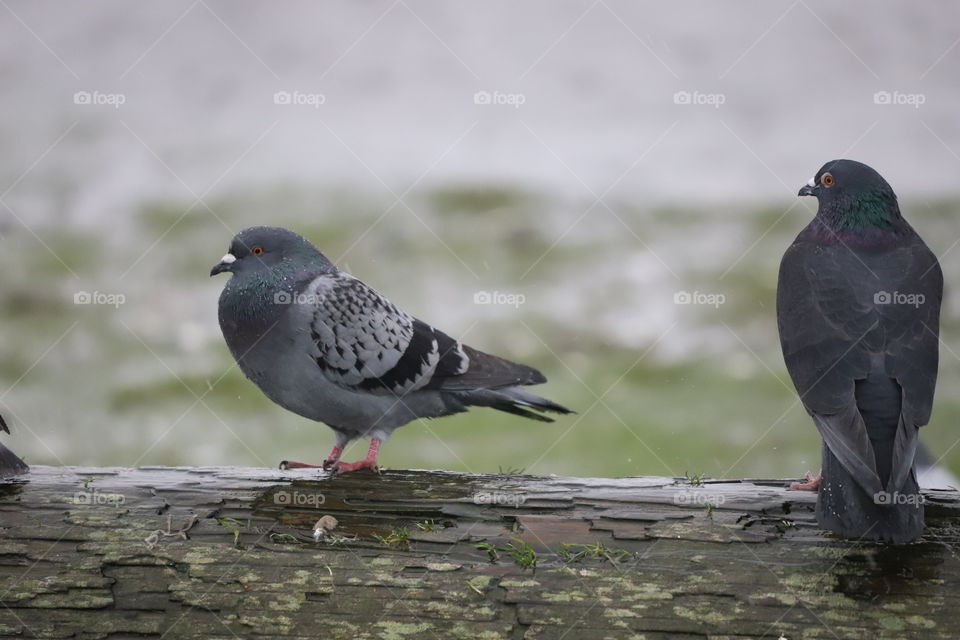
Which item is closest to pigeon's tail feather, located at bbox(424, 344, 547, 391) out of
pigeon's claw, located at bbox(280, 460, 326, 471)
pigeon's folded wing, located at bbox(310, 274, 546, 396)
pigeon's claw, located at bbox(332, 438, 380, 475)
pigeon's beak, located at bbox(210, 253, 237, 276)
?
pigeon's folded wing, located at bbox(310, 274, 546, 396)

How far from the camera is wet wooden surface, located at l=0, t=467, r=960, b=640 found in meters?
3.07

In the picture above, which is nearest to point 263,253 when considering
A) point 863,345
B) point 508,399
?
point 508,399

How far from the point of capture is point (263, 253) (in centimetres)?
484

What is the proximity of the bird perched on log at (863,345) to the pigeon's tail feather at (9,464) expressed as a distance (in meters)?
3.09

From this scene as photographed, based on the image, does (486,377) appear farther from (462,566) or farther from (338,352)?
(462,566)

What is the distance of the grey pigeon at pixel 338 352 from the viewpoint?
475 cm

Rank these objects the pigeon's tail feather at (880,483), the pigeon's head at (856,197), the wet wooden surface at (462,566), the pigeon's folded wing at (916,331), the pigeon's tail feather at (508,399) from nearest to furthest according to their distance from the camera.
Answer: the wet wooden surface at (462,566) → the pigeon's tail feather at (880,483) → the pigeon's folded wing at (916,331) → the pigeon's head at (856,197) → the pigeon's tail feather at (508,399)

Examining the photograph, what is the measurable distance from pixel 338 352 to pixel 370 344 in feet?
0.55

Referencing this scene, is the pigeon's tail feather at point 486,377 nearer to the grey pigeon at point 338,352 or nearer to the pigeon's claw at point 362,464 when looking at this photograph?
the grey pigeon at point 338,352

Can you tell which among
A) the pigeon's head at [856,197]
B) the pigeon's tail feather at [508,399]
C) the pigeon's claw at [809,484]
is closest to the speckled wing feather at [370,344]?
the pigeon's tail feather at [508,399]

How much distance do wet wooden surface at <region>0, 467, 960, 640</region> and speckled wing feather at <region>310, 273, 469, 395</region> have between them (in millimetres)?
1048

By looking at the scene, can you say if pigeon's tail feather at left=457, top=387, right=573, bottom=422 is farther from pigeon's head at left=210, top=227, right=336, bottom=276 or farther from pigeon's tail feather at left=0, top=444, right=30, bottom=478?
pigeon's tail feather at left=0, top=444, right=30, bottom=478

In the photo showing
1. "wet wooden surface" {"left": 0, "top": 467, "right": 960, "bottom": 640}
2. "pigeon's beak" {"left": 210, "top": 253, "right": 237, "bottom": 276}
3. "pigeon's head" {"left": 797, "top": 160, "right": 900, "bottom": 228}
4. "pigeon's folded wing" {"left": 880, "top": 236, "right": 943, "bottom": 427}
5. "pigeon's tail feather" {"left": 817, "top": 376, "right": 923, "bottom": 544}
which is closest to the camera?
"wet wooden surface" {"left": 0, "top": 467, "right": 960, "bottom": 640}

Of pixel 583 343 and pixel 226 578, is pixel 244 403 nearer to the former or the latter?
pixel 583 343
